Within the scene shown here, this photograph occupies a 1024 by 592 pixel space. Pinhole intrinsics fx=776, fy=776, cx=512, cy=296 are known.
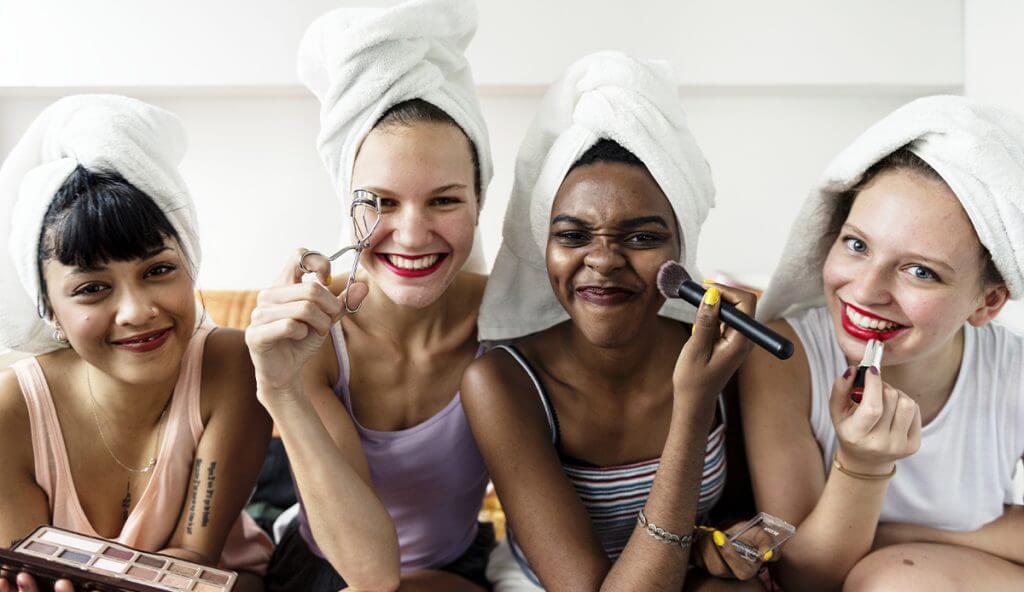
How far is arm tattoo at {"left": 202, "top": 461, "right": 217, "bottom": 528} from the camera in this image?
1.14 meters

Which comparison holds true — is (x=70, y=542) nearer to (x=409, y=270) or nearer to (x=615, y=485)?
(x=409, y=270)

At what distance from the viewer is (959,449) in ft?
3.91

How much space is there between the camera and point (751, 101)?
2.43m

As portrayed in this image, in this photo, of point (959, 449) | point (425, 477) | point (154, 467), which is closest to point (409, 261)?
point (425, 477)

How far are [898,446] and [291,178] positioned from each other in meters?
2.02

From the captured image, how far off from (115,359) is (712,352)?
831 mm

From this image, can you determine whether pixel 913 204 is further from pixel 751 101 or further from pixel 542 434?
pixel 751 101

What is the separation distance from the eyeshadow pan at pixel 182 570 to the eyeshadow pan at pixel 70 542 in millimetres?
89

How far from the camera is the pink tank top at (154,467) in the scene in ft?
3.75

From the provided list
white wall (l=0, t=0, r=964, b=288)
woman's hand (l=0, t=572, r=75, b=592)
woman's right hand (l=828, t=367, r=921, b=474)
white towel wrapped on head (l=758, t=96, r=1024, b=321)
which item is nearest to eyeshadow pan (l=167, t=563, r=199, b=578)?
woman's hand (l=0, t=572, r=75, b=592)

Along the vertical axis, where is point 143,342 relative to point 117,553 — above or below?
above

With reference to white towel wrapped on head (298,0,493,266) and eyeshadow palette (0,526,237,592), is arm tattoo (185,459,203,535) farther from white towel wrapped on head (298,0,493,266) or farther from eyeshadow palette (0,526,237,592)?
white towel wrapped on head (298,0,493,266)

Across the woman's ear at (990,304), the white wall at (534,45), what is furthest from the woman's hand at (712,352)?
the white wall at (534,45)

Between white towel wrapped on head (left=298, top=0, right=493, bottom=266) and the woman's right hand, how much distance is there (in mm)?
665
